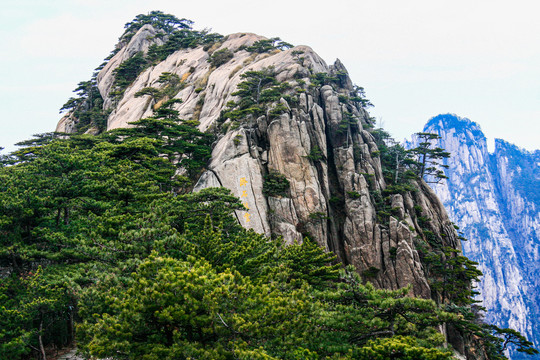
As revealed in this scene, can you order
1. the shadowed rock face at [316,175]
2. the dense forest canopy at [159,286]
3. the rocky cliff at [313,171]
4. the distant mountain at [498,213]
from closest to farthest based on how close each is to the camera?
the dense forest canopy at [159,286]
the shadowed rock face at [316,175]
the rocky cliff at [313,171]
the distant mountain at [498,213]

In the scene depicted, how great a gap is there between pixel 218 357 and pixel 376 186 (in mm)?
21887

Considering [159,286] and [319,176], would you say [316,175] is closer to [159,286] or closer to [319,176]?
[319,176]

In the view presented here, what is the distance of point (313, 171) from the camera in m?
24.7

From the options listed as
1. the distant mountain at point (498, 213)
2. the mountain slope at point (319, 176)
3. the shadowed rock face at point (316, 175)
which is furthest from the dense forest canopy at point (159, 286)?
the distant mountain at point (498, 213)

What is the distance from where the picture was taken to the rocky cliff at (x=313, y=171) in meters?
22.4

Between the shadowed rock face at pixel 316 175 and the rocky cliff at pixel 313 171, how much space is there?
0.07 meters

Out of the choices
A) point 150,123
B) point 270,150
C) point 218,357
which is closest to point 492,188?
point 270,150

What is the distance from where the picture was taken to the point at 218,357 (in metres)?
6.69

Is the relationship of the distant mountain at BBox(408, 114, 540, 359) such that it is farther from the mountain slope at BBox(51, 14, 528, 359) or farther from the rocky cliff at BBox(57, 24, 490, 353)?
the rocky cliff at BBox(57, 24, 490, 353)

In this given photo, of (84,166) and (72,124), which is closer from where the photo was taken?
(84,166)

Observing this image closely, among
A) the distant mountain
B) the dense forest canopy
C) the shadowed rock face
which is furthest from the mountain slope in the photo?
the distant mountain

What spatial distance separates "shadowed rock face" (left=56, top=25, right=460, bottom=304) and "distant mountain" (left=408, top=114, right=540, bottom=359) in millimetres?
70521

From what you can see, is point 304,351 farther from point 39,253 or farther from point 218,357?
point 39,253

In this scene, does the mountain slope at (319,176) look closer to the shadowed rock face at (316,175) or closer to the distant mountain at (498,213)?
the shadowed rock face at (316,175)
